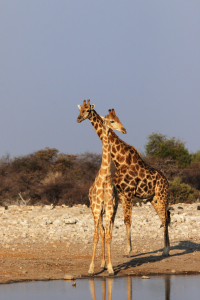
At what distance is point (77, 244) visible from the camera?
38.5 feet

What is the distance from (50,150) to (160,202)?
2498cm

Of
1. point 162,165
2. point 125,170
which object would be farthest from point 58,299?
point 162,165

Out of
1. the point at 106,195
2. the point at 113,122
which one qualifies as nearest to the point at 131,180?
the point at 106,195

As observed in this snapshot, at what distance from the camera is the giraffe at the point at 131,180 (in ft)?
33.8

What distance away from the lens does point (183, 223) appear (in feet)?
47.5

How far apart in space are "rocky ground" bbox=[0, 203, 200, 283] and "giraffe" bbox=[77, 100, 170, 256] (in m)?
0.89

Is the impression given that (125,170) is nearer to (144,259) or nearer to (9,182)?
(144,259)

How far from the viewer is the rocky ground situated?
28.2ft

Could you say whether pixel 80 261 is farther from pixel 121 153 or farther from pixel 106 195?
pixel 121 153

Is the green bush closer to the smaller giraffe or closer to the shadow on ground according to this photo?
the shadow on ground

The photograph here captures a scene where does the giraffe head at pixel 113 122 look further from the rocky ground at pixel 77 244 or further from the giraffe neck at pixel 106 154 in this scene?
the rocky ground at pixel 77 244

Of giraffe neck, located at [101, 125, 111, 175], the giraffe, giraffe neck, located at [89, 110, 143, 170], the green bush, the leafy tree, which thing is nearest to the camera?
giraffe neck, located at [101, 125, 111, 175]

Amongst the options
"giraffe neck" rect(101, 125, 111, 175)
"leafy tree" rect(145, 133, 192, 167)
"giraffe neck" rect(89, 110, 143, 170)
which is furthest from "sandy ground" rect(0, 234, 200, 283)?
"leafy tree" rect(145, 133, 192, 167)

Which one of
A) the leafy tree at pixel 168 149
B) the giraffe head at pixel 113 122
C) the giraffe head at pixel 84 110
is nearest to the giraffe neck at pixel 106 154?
the giraffe head at pixel 113 122
